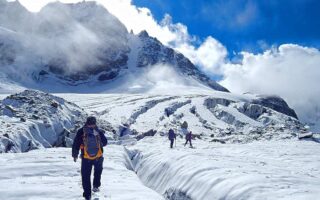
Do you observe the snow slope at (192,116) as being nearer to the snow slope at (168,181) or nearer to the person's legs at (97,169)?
the snow slope at (168,181)

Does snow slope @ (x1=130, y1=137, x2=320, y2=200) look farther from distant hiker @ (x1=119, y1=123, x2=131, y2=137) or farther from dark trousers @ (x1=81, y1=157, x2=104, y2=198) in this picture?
distant hiker @ (x1=119, y1=123, x2=131, y2=137)

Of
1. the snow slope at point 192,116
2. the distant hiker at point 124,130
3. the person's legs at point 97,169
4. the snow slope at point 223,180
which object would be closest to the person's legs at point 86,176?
the person's legs at point 97,169

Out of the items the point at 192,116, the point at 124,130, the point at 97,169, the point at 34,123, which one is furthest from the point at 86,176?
the point at 192,116

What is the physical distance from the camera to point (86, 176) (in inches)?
464

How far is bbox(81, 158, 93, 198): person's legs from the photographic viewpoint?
11.7m

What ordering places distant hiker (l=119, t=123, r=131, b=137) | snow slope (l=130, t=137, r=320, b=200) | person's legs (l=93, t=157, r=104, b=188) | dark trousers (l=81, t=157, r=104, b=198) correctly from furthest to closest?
distant hiker (l=119, t=123, r=131, b=137) < person's legs (l=93, t=157, r=104, b=188) < dark trousers (l=81, t=157, r=104, b=198) < snow slope (l=130, t=137, r=320, b=200)

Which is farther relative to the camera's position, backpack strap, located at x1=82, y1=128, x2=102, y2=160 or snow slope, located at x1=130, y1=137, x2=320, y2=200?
backpack strap, located at x1=82, y1=128, x2=102, y2=160

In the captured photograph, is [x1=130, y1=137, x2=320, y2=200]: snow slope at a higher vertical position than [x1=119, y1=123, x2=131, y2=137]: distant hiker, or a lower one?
higher

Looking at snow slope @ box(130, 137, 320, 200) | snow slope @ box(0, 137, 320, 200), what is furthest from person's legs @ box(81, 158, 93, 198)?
snow slope @ box(130, 137, 320, 200)

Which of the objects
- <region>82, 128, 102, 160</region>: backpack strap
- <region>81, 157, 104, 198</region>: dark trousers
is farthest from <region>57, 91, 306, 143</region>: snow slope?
<region>82, 128, 102, 160</region>: backpack strap

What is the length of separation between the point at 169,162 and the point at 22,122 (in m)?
20.2

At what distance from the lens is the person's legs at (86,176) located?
38.4ft

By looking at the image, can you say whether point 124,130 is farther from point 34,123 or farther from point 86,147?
point 86,147

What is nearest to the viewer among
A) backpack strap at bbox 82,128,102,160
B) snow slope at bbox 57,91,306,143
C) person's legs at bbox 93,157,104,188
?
backpack strap at bbox 82,128,102,160
